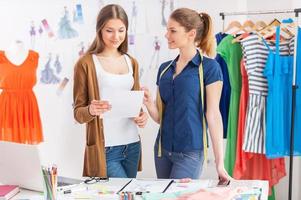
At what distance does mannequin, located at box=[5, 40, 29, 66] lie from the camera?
141 inches

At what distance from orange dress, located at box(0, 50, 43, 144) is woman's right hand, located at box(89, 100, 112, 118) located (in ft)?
3.80

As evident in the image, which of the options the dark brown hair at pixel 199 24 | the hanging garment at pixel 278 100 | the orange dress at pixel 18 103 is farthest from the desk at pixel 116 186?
the orange dress at pixel 18 103

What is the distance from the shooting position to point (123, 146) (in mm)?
2629

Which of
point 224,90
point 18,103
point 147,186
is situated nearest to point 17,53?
point 18,103

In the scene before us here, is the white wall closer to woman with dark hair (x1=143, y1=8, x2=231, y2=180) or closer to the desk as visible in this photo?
woman with dark hair (x1=143, y1=8, x2=231, y2=180)

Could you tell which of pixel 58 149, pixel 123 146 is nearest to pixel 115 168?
pixel 123 146

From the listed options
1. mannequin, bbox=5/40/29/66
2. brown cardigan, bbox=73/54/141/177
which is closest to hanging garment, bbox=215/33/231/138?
brown cardigan, bbox=73/54/141/177

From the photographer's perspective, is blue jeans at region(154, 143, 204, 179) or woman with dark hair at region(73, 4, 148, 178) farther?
woman with dark hair at region(73, 4, 148, 178)

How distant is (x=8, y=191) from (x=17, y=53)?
176cm

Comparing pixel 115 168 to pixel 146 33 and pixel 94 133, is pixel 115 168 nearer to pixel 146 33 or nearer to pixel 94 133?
pixel 94 133

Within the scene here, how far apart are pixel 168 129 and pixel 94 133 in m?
0.41

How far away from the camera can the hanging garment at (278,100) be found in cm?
315

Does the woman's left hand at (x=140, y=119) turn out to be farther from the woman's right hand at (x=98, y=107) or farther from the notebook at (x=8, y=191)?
the notebook at (x=8, y=191)

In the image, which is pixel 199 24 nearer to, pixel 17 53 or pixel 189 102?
pixel 189 102
